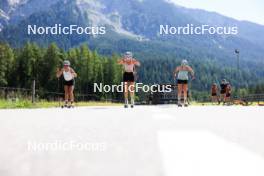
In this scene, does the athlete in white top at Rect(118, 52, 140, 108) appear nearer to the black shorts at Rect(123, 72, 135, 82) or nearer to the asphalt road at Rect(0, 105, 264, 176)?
the black shorts at Rect(123, 72, 135, 82)

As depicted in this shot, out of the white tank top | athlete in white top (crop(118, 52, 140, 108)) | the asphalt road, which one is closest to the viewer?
the asphalt road

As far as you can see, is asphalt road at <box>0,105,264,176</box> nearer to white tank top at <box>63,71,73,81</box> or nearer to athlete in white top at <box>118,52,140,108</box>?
athlete in white top at <box>118,52,140,108</box>

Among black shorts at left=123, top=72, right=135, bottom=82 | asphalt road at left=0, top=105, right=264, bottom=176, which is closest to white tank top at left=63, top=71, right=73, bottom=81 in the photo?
black shorts at left=123, top=72, right=135, bottom=82

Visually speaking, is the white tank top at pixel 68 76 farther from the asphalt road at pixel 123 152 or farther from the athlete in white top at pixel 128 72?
the asphalt road at pixel 123 152

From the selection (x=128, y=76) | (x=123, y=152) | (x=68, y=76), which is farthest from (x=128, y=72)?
(x=123, y=152)

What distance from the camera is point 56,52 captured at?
11712 cm

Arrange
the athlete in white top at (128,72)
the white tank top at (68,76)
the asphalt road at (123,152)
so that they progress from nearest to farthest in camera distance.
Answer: the asphalt road at (123,152), the athlete in white top at (128,72), the white tank top at (68,76)

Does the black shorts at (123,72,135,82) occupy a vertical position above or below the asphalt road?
above

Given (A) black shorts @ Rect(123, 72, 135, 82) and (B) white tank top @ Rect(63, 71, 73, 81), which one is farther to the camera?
(B) white tank top @ Rect(63, 71, 73, 81)

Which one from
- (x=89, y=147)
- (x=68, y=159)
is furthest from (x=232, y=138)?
(x=68, y=159)

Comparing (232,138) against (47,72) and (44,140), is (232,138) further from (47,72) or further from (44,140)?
(47,72)

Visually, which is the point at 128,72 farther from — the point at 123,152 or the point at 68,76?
the point at 123,152

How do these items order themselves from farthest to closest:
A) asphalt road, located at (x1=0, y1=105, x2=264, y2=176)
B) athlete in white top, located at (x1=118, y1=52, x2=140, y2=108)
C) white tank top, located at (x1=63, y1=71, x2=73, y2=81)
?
1. white tank top, located at (x1=63, y1=71, x2=73, y2=81)
2. athlete in white top, located at (x1=118, y1=52, x2=140, y2=108)
3. asphalt road, located at (x1=0, y1=105, x2=264, y2=176)

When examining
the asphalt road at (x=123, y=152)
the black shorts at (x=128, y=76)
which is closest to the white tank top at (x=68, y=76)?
the black shorts at (x=128, y=76)
